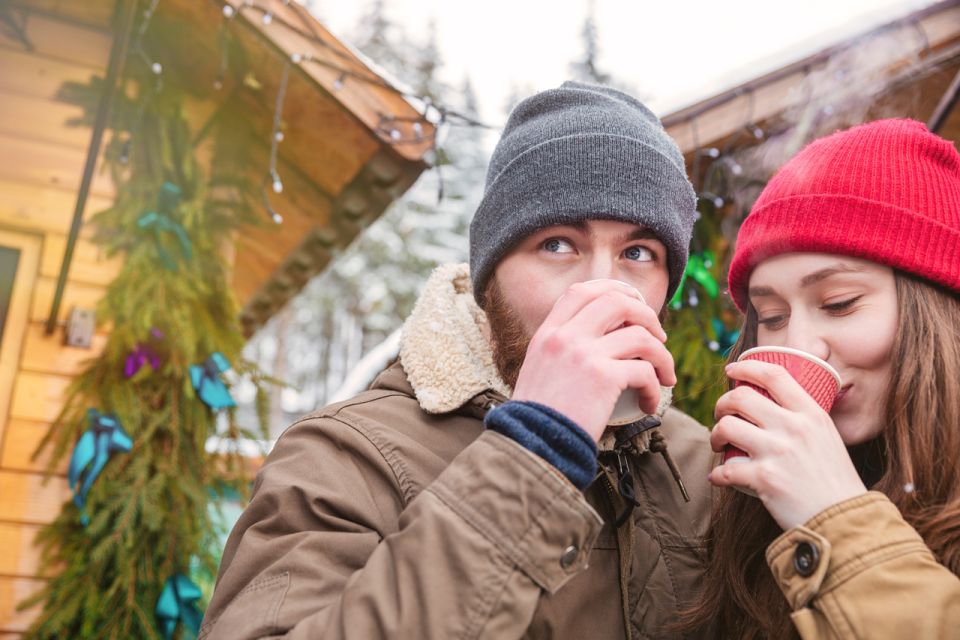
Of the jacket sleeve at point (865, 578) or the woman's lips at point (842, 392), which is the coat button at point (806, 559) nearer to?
the jacket sleeve at point (865, 578)

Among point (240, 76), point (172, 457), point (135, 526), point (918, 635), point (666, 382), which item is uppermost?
point (240, 76)

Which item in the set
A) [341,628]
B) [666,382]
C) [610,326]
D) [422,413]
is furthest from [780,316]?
[341,628]

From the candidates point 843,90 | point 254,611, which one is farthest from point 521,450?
point 843,90

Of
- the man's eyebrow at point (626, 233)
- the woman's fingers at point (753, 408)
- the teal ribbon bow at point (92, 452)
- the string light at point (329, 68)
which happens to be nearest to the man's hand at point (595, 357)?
the woman's fingers at point (753, 408)

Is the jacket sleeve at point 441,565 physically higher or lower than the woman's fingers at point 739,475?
lower

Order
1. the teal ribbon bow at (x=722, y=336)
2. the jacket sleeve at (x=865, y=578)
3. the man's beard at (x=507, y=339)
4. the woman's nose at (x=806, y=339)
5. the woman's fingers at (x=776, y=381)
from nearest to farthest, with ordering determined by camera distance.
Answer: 1. the jacket sleeve at (x=865, y=578)
2. the woman's fingers at (x=776, y=381)
3. the woman's nose at (x=806, y=339)
4. the man's beard at (x=507, y=339)
5. the teal ribbon bow at (x=722, y=336)

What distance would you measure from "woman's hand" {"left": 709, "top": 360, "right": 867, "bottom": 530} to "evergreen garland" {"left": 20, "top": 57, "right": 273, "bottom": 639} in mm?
2769

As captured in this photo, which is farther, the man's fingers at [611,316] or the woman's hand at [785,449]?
the man's fingers at [611,316]

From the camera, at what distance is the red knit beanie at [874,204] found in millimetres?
1668

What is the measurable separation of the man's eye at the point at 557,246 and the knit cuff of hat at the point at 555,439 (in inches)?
27.6

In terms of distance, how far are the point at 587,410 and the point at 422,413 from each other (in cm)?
64

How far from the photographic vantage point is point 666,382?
1.61 metres

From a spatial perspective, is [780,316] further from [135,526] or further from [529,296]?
[135,526]

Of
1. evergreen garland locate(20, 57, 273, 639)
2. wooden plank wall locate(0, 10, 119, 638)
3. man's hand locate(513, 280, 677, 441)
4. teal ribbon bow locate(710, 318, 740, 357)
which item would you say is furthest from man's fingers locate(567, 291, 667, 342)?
wooden plank wall locate(0, 10, 119, 638)
